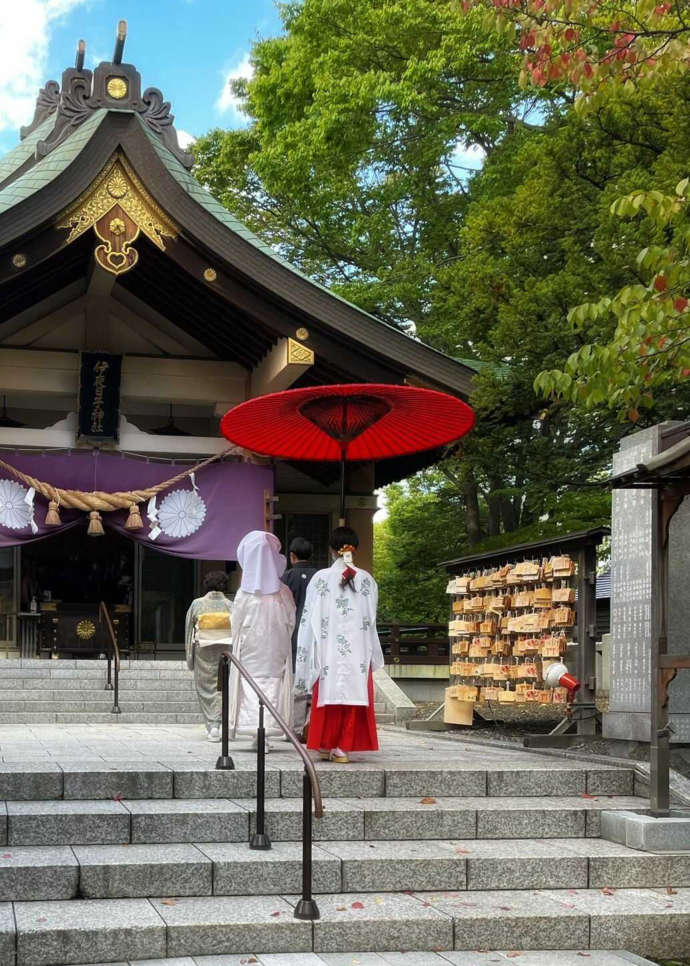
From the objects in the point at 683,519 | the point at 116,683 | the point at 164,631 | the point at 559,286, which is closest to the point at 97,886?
the point at 683,519

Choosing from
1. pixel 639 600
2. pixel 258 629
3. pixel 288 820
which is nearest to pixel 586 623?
pixel 639 600

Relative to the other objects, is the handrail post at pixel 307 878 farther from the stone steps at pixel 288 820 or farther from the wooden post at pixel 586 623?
the wooden post at pixel 586 623

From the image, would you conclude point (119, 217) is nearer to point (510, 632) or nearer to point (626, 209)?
point (510, 632)

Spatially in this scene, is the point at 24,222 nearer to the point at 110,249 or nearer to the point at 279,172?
the point at 110,249

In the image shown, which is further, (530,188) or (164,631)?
(164,631)

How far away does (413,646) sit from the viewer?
20.1 meters

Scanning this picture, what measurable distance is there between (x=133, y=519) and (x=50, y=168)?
438cm

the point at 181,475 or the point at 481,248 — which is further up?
the point at 481,248

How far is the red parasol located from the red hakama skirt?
1.60 metres

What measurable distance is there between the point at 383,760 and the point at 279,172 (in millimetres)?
15424

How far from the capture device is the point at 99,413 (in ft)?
50.4

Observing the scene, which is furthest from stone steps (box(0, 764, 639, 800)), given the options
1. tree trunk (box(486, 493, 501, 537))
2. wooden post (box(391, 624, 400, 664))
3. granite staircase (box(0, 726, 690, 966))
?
tree trunk (box(486, 493, 501, 537))

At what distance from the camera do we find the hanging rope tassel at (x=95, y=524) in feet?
47.9

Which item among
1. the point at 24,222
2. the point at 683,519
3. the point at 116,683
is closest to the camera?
the point at 683,519
